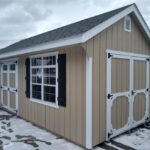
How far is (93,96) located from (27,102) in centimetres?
312

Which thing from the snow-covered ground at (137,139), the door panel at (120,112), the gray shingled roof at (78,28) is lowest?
the snow-covered ground at (137,139)

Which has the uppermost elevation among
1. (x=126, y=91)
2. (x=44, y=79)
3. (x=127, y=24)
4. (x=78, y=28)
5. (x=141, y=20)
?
(x=141, y=20)

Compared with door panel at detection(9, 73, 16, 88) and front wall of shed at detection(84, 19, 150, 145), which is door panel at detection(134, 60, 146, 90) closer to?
front wall of shed at detection(84, 19, 150, 145)

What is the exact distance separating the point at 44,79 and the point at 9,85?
3098 millimetres

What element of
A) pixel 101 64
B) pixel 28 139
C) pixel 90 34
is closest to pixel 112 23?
pixel 90 34

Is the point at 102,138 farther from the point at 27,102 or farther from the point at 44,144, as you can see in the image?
the point at 27,102

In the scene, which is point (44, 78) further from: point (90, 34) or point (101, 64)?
point (90, 34)

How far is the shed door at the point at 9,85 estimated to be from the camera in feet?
24.3

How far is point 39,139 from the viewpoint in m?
4.74

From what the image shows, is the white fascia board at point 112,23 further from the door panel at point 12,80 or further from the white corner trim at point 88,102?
the door panel at point 12,80

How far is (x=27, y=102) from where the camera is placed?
6516mm

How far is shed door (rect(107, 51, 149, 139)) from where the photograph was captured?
15.6ft

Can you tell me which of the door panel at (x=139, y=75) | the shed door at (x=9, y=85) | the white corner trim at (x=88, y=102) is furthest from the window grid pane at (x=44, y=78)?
the door panel at (x=139, y=75)

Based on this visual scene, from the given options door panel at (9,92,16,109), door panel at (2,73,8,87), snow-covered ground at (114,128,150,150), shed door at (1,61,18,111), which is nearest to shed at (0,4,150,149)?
snow-covered ground at (114,128,150,150)
